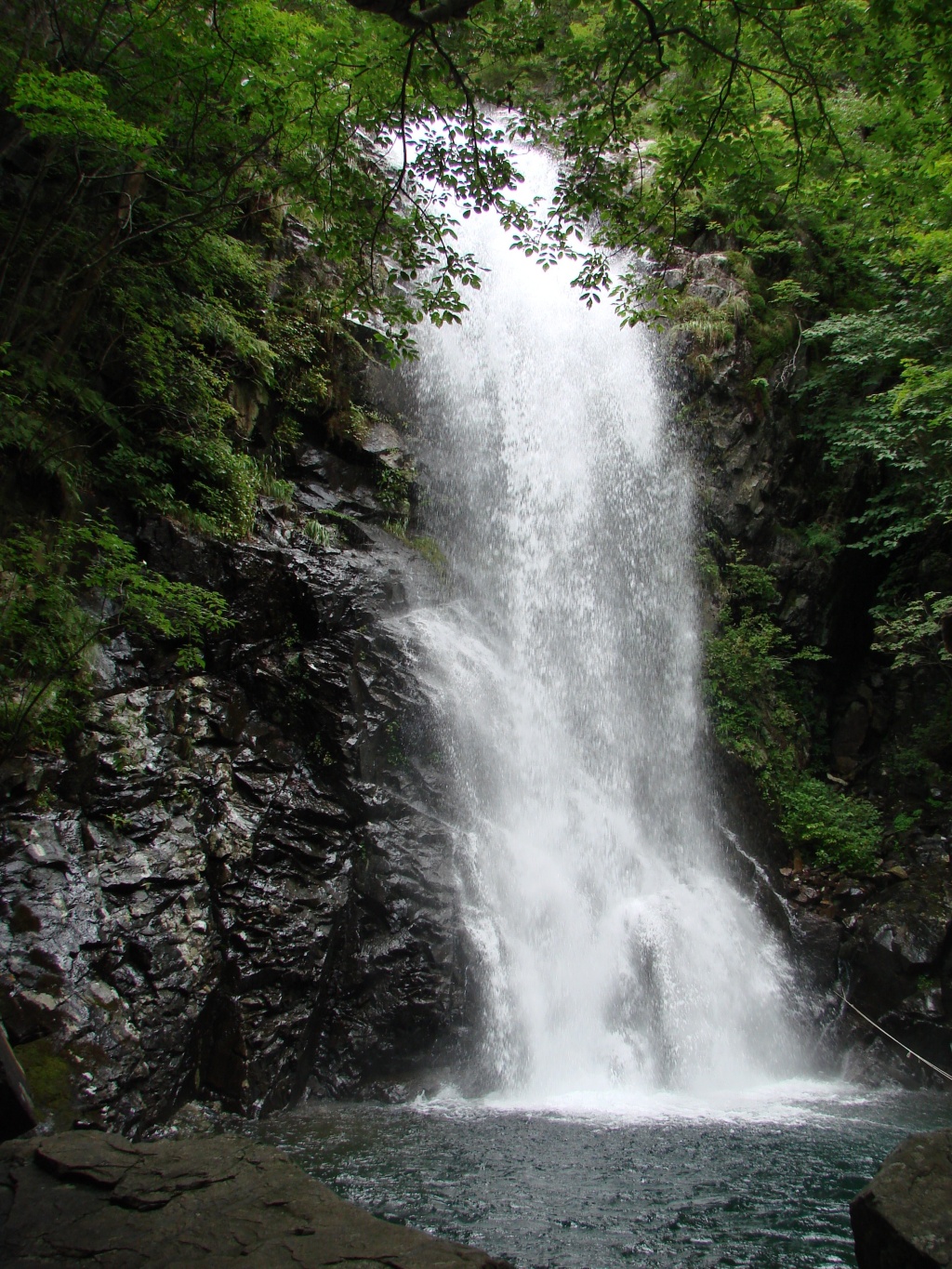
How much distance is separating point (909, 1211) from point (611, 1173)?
247 centimetres

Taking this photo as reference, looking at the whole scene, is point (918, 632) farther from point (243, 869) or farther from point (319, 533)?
point (243, 869)

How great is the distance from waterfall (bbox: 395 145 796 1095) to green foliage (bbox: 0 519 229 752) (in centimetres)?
362

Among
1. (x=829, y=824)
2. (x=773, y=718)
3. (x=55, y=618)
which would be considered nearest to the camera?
(x=55, y=618)

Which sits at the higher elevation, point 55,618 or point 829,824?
point 55,618

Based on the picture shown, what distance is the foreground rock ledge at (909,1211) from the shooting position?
2.69 meters

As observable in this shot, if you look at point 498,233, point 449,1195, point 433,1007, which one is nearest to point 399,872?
point 433,1007

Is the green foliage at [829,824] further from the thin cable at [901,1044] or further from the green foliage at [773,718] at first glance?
the thin cable at [901,1044]

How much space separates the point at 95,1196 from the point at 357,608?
646 cm

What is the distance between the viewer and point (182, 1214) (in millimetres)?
2818

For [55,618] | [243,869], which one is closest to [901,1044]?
[243,869]

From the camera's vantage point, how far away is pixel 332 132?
529 cm

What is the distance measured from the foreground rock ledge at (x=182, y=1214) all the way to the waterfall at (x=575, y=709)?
441 cm

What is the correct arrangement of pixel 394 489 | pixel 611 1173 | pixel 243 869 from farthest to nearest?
pixel 394 489 → pixel 243 869 → pixel 611 1173

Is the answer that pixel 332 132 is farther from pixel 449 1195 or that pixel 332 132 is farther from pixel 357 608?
pixel 449 1195
